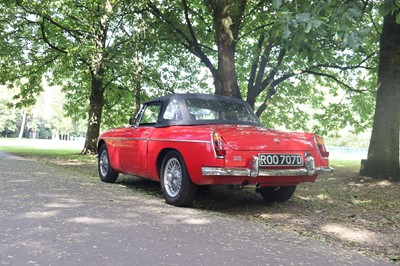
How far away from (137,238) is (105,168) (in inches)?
194

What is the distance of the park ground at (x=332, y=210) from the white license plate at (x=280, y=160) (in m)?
0.62

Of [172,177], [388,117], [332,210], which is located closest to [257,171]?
[172,177]

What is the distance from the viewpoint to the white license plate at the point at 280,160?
5.14m

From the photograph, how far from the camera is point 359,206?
20.8 ft

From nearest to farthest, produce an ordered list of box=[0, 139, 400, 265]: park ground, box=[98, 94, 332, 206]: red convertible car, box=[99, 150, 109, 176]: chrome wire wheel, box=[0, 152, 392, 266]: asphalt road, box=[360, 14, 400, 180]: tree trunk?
box=[0, 152, 392, 266]: asphalt road
box=[0, 139, 400, 265]: park ground
box=[98, 94, 332, 206]: red convertible car
box=[99, 150, 109, 176]: chrome wire wheel
box=[360, 14, 400, 180]: tree trunk

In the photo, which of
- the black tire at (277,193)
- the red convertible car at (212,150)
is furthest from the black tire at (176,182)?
the black tire at (277,193)

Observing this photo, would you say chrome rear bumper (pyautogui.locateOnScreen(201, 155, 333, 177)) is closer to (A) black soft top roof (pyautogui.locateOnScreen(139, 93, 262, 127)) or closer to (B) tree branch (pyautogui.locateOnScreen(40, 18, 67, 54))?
(A) black soft top roof (pyautogui.locateOnScreen(139, 93, 262, 127))

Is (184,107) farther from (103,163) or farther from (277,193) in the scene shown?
(103,163)

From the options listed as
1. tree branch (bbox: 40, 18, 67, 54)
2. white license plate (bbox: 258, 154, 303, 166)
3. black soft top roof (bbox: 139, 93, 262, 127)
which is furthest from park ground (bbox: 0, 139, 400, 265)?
tree branch (bbox: 40, 18, 67, 54)

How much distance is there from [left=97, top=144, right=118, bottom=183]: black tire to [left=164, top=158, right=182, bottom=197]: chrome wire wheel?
96.3 inches

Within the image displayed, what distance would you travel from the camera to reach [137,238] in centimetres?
357

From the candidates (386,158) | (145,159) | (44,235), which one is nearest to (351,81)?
(386,158)

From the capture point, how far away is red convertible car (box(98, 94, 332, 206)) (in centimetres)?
506

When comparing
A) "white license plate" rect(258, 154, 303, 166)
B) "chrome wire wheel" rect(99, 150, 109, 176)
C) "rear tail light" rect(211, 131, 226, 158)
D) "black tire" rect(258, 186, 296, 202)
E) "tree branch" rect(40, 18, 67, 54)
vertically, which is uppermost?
"tree branch" rect(40, 18, 67, 54)
